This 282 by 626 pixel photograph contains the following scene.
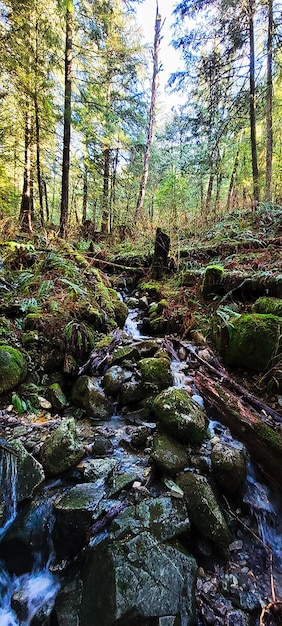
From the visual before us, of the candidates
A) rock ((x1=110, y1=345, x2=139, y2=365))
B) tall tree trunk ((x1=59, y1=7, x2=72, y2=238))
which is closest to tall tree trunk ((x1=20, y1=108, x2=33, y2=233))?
tall tree trunk ((x1=59, y1=7, x2=72, y2=238))

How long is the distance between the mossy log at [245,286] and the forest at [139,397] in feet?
0.11

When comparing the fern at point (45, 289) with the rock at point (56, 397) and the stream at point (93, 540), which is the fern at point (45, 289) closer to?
the rock at point (56, 397)

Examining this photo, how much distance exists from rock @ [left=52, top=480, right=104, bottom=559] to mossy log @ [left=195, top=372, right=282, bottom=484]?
1.57m

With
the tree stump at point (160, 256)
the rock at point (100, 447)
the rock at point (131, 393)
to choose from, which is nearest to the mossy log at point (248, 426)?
the rock at point (131, 393)

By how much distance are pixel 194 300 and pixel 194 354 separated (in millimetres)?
1552

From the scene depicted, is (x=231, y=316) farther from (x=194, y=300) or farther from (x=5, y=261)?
(x=5, y=261)

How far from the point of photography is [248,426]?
2.97m

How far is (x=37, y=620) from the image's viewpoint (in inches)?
75.7

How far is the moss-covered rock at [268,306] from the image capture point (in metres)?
4.05

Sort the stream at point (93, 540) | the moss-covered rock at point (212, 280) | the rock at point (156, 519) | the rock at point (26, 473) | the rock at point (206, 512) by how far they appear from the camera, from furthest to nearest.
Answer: the moss-covered rock at point (212, 280) → the rock at point (26, 473) → the rock at point (206, 512) → the rock at point (156, 519) → the stream at point (93, 540)

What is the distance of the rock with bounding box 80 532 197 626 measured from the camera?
68.4 inches

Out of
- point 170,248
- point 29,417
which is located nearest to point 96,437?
point 29,417

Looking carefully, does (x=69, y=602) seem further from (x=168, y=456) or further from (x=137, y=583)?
(x=168, y=456)

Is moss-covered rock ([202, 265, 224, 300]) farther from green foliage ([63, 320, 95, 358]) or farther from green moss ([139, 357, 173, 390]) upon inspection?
green foliage ([63, 320, 95, 358])
